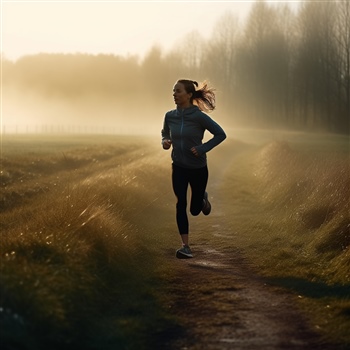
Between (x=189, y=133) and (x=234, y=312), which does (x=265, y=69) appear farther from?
(x=234, y=312)

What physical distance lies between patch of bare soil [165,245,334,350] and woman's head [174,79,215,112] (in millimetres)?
2427

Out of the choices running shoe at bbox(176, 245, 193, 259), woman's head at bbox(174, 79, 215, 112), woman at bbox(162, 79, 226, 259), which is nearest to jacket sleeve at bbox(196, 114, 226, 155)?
woman at bbox(162, 79, 226, 259)

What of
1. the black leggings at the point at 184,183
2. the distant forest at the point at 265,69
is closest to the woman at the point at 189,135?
the black leggings at the point at 184,183

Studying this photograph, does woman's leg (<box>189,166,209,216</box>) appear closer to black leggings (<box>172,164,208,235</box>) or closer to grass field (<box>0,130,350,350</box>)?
black leggings (<box>172,164,208,235</box>)

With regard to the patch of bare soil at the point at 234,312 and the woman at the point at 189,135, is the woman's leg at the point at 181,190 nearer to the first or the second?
the woman at the point at 189,135

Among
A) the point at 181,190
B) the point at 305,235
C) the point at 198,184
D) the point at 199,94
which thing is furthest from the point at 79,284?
the point at 305,235

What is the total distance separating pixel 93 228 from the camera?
8.70 m

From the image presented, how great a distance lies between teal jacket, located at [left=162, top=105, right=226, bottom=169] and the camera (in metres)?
9.38

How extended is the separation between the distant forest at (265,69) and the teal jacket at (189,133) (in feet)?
191

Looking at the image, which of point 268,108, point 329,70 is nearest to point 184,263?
point 329,70

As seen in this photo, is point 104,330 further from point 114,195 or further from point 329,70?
point 329,70

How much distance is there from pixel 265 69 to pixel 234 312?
7787 centimetres

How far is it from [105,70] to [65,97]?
12.1 m

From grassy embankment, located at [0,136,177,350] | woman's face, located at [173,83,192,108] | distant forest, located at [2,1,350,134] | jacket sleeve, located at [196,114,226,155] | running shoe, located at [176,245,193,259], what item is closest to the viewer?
grassy embankment, located at [0,136,177,350]
